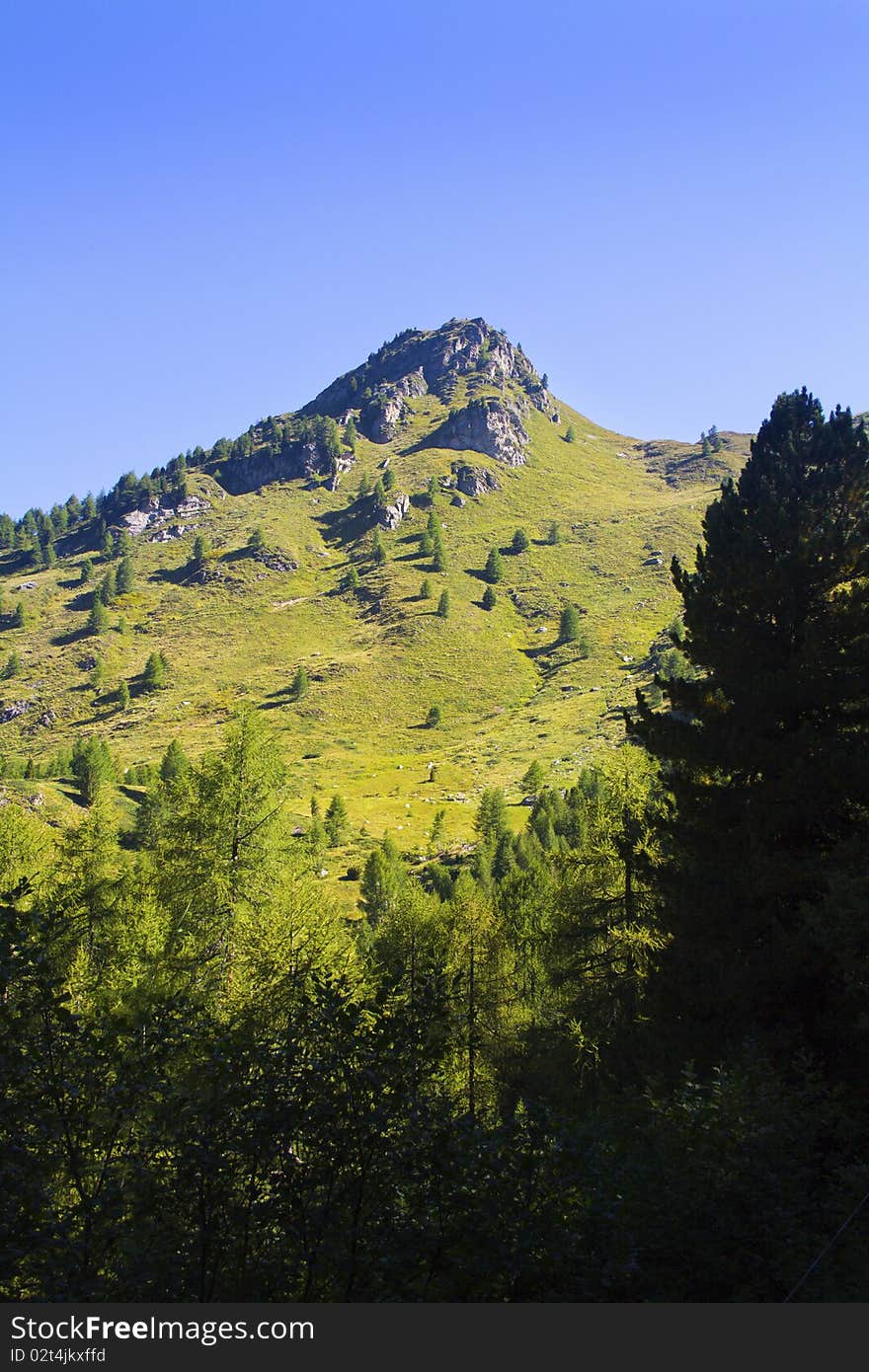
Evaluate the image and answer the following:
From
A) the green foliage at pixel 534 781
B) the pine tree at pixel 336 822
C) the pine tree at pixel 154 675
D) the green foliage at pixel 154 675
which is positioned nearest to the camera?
the pine tree at pixel 336 822

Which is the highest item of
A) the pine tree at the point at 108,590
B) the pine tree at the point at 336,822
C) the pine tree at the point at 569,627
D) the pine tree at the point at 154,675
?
the pine tree at the point at 108,590

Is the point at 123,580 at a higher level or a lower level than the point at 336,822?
higher

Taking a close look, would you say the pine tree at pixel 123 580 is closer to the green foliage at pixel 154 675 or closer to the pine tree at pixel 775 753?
the green foliage at pixel 154 675

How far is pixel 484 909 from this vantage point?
105ft

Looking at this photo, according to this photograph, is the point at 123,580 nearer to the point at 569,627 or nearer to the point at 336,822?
the point at 569,627

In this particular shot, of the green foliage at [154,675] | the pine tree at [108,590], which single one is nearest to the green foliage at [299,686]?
the green foliage at [154,675]

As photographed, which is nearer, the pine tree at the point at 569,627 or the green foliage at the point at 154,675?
the green foliage at the point at 154,675

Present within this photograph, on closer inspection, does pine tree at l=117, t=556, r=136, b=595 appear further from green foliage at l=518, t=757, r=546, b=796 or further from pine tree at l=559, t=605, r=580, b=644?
green foliage at l=518, t=757, r=546, b=796

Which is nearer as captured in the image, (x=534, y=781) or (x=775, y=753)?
(x=775, y=753)

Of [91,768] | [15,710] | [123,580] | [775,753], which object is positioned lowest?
[91,768]

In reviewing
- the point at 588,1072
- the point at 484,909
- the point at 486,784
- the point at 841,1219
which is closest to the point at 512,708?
the point at 486,784

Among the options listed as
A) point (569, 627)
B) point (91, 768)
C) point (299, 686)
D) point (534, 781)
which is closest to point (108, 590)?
point (299, 686)

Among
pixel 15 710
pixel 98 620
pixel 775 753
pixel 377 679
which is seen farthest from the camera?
pixel 98 620

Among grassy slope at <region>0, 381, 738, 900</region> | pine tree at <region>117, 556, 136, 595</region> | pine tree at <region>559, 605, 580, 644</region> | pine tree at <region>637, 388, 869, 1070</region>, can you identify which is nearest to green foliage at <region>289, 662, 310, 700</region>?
grassy slope at <region>0, 381, 738, 900</region>
